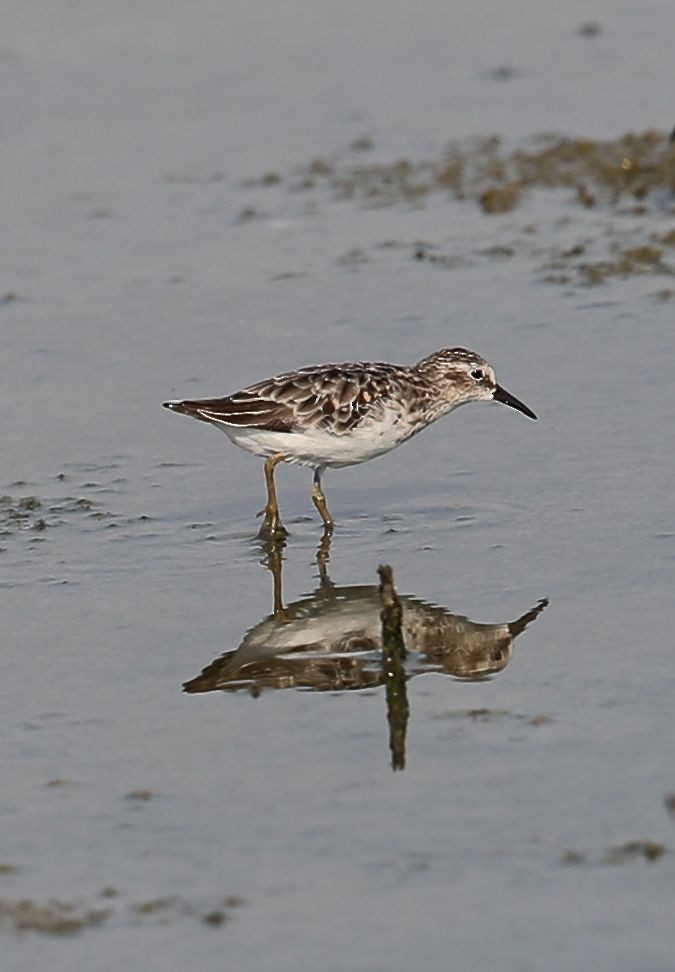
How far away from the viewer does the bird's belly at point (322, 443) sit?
9703mm

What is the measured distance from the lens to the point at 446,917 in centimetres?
605

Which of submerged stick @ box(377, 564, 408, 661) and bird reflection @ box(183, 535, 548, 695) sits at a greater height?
submerged stick @ box(377, 564, 408, 661)

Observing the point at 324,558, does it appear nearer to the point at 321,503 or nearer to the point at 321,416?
the point at 321,503

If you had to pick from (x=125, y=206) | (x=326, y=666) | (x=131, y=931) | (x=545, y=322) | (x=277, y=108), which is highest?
(x=277, y=108)

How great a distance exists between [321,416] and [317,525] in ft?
2.02

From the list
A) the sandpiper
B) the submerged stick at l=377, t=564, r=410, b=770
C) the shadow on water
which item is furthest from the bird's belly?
the submerged stick at l=377, t=564, r=410, b=770

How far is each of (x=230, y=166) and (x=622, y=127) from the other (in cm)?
314

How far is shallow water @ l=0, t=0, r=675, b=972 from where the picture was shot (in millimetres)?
6250

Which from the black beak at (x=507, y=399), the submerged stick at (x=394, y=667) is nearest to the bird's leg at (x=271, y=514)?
the black beak at (x=507, y=399)

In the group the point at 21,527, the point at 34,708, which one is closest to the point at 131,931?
the point at 34,708

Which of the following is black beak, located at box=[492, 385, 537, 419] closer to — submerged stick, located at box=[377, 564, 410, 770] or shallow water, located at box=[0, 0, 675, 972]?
shallow water, located at box=[0, 0, 675, 972]

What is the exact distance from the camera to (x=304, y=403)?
9766mm

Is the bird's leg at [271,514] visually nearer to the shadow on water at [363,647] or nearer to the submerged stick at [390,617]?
the shadow on water at [363,647]

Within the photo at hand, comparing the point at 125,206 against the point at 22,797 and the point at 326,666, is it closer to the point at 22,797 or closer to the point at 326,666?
the point at 326,666
